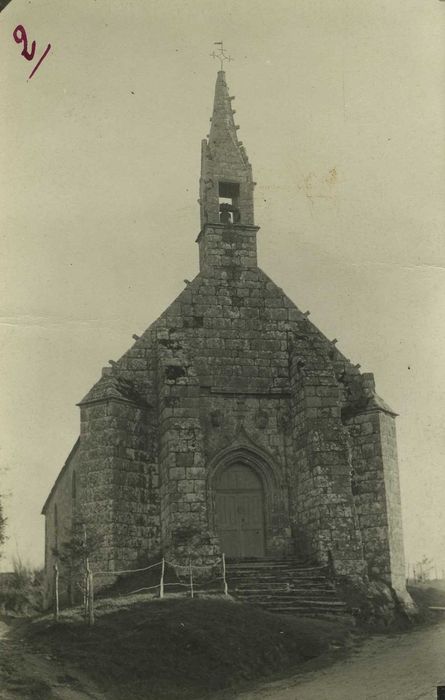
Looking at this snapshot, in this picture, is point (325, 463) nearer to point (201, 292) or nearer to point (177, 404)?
point (177, 404)

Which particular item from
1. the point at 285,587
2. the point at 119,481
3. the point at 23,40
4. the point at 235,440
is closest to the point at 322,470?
the point at 235,440

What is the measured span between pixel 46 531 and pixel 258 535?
30.6 feet

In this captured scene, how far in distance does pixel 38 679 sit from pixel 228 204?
1555 cm

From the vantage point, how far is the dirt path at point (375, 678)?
512 inches

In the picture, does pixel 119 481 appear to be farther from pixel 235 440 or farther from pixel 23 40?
pixel 23 40

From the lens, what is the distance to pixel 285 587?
742 inches

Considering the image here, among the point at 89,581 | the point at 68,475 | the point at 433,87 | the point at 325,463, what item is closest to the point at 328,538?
the point at 325,463

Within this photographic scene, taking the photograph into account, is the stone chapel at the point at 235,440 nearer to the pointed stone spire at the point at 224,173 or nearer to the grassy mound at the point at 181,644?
the pointed stone spire at the point at 224,173

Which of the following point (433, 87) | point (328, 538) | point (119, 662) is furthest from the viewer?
point (328, 538)

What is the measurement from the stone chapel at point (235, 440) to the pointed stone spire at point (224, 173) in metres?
0.09

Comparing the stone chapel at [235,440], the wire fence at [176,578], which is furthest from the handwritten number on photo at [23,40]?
the wire fence at [176,578]

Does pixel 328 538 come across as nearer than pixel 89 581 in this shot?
No

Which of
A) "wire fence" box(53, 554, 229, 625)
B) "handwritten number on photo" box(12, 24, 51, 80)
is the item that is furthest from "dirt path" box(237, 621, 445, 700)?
"handwritten number on photo" box(12, 24, 51, 80)

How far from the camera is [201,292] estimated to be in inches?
923
